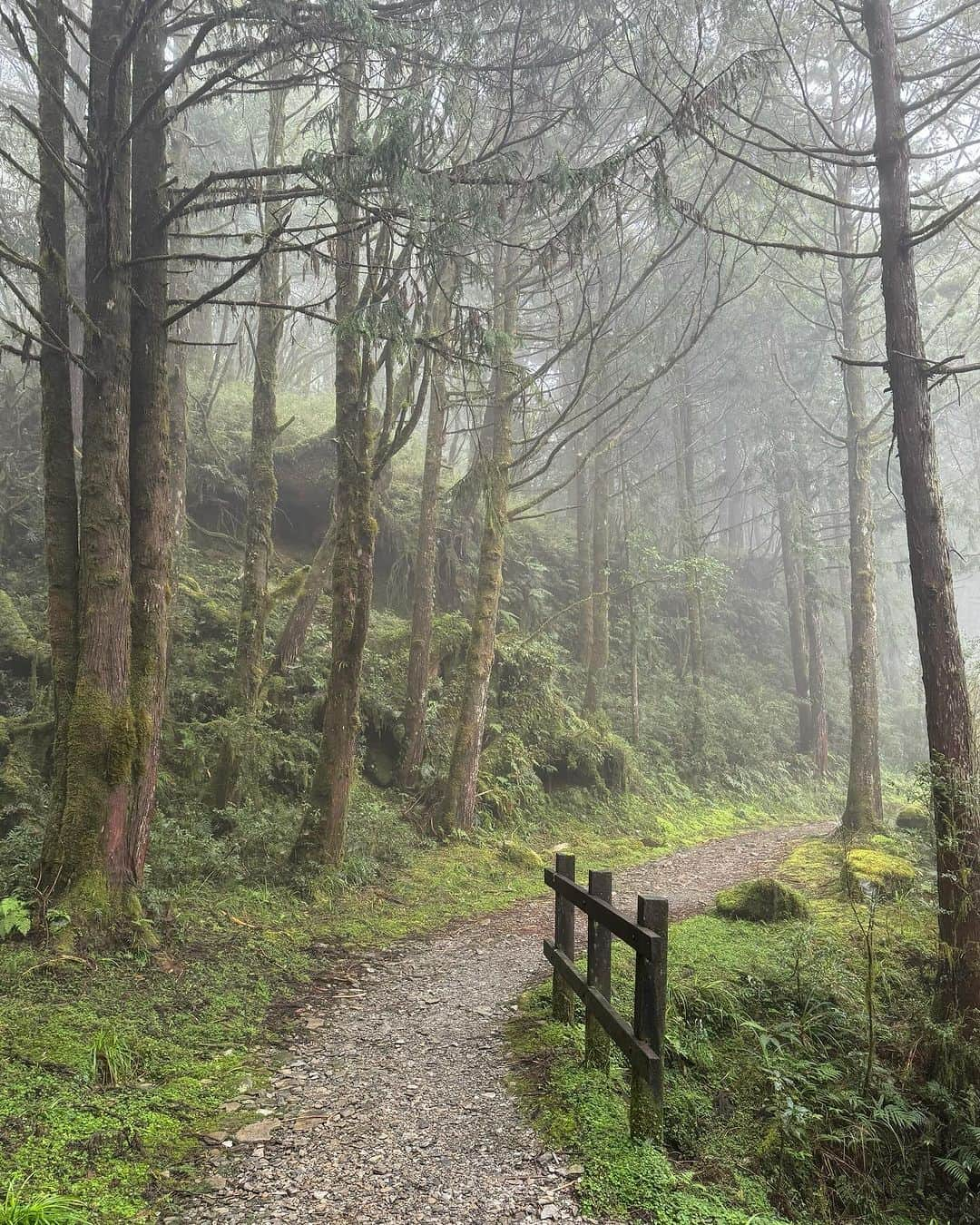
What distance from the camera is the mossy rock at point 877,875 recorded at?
29.2ft

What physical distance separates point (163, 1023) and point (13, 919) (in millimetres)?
1459

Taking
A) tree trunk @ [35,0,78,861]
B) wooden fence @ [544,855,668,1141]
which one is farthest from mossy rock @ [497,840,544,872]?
tree trunk @ [35,0,78,861]

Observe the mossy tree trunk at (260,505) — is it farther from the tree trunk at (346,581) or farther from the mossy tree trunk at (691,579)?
the mossy tree trunk at (691,579)

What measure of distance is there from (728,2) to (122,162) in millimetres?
8084

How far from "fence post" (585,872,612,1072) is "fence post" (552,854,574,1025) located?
59 centimetres

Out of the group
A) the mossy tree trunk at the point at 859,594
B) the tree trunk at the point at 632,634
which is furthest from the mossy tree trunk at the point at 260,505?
the mossy tree trunk at the point at 859,594

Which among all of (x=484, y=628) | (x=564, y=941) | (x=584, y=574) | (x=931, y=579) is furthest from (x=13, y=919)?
(x=584, y=574)

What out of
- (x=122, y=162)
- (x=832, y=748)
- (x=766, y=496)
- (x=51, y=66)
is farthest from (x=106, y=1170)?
(x=766, y=496)

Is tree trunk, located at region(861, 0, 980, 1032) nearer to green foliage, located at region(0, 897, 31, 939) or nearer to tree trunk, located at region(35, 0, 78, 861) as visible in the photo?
green foliage, located at region(0, 897, 31, 939)

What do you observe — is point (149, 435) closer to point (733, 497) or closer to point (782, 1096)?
point (782, 1096)

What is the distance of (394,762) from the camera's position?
13.2 metres

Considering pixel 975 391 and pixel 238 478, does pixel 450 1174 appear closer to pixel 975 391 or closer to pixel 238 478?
pixel 238 478

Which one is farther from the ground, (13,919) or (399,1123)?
(13,919)

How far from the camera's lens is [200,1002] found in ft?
19.0
